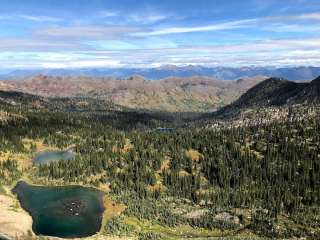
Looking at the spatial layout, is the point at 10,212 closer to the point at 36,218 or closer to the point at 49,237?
the point at 36,218

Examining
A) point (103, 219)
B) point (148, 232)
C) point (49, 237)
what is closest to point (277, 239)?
point (148, 232)

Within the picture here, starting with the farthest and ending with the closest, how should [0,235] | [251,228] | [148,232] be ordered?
[251,228], [148,232], [0,235]

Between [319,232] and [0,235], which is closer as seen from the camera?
[0,235]

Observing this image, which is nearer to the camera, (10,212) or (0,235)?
(0,235)

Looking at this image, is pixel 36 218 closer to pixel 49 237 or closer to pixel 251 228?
pixel 49 237

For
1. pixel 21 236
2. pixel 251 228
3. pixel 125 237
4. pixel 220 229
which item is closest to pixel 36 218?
pixel 21 236

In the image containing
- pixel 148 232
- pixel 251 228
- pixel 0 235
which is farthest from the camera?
pixel 251 228

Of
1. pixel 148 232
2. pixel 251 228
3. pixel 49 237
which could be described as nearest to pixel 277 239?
pixel 251 228
